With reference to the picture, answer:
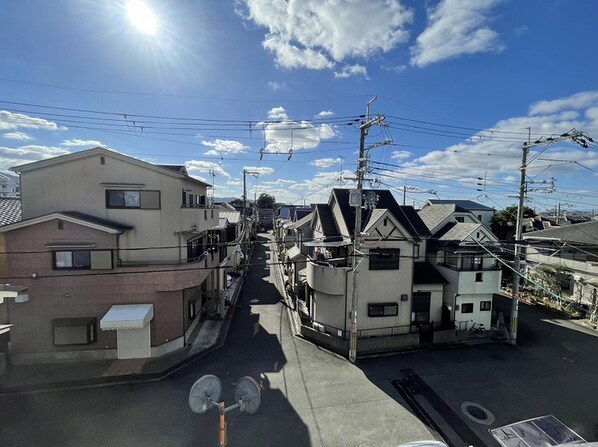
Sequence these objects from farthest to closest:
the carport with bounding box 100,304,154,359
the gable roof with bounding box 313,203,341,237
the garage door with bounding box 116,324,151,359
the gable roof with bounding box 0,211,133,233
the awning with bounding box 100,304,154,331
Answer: the gable roof with bounding box 313,203,341,237
the garage door with bounding box 116,324,151,359
the carport with bounding box 100,304,154,359
the gable roof with bounding box 0,211,133,233
the awning with bounding box 100,304,154,331

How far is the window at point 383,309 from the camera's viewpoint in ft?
52.3

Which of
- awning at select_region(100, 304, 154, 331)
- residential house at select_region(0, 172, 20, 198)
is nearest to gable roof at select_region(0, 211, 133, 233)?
awning at select_region(100, 304, 154, 331)

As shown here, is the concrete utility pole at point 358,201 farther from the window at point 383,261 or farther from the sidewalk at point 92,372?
the sidewalk at point 92,372

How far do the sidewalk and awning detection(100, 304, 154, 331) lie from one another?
6.66 ft

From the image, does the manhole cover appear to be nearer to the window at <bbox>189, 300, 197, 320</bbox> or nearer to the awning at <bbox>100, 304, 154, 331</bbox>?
the awning at <bbox>100, 304, 154, 331</bbox>

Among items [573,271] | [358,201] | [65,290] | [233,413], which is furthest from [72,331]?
[573,271]

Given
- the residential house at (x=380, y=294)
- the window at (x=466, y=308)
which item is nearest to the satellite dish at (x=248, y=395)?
the residential house at (x=380, y=294)

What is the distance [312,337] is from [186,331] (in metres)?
7.20

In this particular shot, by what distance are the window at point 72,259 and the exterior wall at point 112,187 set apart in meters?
1.66

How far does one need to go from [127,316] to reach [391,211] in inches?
655

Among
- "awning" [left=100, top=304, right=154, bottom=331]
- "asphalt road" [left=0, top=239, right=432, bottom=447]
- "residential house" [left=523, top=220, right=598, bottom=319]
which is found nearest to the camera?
"asphalt road" [left=0, top=239, right=432, bottom=447]

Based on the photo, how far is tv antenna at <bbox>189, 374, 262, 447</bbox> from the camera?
541 cm

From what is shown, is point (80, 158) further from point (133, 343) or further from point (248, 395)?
point (248, 395)

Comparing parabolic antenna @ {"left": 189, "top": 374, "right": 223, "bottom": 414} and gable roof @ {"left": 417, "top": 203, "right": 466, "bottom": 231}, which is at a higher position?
gable roof @ {"left": 417, "top": 203, "right": 466, "bottom": 231}
